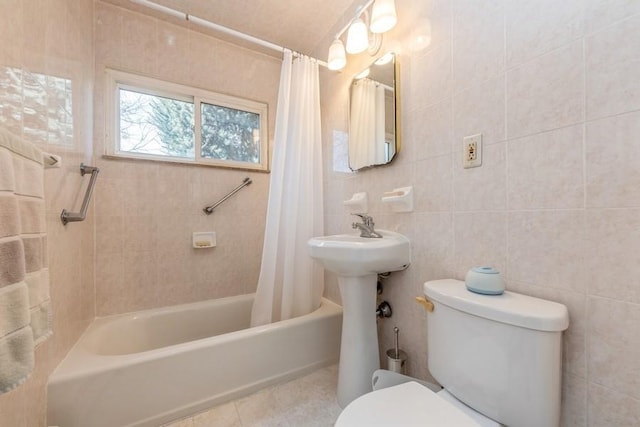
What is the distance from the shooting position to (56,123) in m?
1.01

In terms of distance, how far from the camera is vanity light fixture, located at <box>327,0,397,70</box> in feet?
3.89

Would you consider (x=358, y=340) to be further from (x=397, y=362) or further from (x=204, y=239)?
(x=204, y=239)

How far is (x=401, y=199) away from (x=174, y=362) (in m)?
1.32

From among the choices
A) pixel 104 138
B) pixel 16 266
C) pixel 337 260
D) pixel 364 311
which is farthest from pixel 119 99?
pixel 364 311

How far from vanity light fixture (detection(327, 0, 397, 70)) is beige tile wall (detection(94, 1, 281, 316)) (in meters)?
0.77

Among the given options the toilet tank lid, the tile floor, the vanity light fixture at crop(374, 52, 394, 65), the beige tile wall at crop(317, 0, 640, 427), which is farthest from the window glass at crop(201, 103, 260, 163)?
the toilet tank lid

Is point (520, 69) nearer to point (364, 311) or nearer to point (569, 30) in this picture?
point (569, 30)

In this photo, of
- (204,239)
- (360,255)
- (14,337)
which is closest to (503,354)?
(360,255)

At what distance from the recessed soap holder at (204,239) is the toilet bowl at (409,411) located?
1457mm

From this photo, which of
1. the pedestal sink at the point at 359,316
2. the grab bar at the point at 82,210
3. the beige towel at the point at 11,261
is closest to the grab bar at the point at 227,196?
the grab bar at the point at 82,210

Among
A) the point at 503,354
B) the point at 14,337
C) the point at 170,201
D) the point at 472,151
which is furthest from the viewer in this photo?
the point at 170,201

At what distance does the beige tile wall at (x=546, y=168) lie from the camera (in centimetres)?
63

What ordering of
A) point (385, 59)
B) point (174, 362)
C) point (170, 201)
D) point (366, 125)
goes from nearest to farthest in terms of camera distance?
point (174, 362)
point (385, 59)
point (366, 125)
point (170, 201)

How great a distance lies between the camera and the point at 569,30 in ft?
2.33
